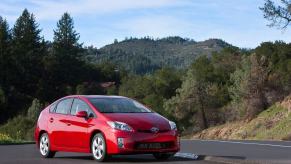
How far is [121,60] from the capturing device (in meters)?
185

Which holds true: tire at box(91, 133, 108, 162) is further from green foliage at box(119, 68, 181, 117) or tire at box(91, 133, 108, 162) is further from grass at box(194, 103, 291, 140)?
green foliage at box(119, 68, 181, 117)

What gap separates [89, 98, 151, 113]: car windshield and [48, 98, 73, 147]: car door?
0.80m

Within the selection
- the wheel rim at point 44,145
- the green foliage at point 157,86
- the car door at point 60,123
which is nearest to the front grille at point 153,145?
the car door at point 60,123

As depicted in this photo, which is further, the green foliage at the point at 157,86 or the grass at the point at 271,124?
the green foliage at the point at 157,86

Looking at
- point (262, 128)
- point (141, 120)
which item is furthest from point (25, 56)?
point (141, 120)

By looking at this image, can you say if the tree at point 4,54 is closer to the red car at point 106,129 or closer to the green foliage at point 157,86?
the green foliage at point 157,86

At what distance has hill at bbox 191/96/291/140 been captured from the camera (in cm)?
→ 4275

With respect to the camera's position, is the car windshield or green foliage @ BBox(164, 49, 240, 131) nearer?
the car windshield

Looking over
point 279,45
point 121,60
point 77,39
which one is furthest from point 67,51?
point 121,60

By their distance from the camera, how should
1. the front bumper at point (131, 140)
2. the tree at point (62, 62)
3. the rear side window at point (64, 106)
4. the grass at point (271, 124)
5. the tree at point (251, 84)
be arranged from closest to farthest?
the front bumper at point (131, 140)
the rear side window at point (64, 106)
the grass at point (271, 124)
the tree at point (251, 84)
the tree at point (62, 62)

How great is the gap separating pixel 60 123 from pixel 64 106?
44cm

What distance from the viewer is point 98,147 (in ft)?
41.0

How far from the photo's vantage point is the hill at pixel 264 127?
42750 mm

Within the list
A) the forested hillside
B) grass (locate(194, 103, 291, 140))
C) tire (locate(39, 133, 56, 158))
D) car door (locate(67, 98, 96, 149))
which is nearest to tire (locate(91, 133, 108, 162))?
car door (locate(67, 98, 96, 149))
